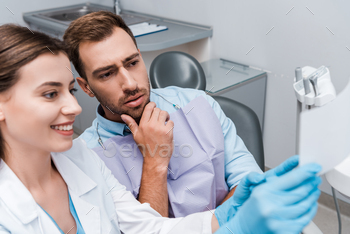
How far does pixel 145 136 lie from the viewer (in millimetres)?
1135

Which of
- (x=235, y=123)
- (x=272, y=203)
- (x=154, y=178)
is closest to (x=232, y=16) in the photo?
(x=235, y=123)

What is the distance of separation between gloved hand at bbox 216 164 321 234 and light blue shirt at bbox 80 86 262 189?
1.91ft

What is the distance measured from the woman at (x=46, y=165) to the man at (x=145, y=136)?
18 centimetres

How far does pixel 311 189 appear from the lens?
61cm

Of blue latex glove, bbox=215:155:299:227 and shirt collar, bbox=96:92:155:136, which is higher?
blue latex glove, bbox=215:155:299:227

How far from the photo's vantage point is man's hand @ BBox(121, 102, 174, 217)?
42.9 inches

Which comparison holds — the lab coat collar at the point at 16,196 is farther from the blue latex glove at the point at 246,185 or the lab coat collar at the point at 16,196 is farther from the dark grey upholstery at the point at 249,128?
the dark grey upholstery at the point at 249,128

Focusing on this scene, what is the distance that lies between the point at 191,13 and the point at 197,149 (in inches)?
53.8

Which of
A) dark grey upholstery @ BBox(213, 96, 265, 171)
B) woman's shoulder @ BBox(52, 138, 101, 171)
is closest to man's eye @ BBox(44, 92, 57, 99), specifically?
woman's shoulder @ BBox(52, 138, 101, 171)

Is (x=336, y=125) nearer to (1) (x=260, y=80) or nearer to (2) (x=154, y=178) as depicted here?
(2) (x=154, y=178)

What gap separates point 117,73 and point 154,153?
301 millimetres

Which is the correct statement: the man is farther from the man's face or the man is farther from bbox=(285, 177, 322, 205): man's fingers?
bbox=(285, 177, 322, 205): man's fingers

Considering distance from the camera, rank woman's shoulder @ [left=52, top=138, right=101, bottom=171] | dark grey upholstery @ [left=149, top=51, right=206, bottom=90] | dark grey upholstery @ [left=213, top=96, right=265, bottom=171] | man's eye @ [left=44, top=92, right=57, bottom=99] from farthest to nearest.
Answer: dark grey upholstery @ [left=149, top=51, right=206, bottom=90]
dark grey upholstery @ [left=213, top=96, right=265, bottom=171]
woman's shoulder @ [left=52, top=138, right=101, bottom=171]
man's eye @ [left=44, top=92, right=57, bottom=99]

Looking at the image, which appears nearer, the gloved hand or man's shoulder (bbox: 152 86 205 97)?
the gloved hand
